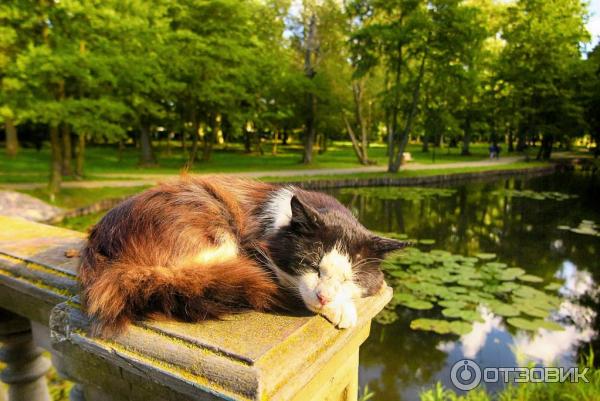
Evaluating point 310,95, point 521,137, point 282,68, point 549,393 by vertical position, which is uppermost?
point 282,68

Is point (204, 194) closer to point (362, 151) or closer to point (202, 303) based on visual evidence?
point (202, 303)

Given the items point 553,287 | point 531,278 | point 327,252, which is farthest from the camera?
point 531,278

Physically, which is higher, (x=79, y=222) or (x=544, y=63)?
(x=544, y=63)

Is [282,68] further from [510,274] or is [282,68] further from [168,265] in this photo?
[168,265]

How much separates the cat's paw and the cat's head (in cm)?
20

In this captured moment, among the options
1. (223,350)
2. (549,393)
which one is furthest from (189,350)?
(549,393)

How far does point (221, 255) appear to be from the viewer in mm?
1364

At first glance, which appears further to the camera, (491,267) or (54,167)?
(54,167)

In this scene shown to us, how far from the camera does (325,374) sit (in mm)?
996

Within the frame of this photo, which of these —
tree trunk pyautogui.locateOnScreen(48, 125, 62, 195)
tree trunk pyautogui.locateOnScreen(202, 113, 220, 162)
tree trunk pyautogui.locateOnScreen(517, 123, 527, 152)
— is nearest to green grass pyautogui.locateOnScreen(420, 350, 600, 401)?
tree trunk pyautogui.locateOnScreen(48, 125, 62, 195)

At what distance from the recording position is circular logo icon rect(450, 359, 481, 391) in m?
3.78

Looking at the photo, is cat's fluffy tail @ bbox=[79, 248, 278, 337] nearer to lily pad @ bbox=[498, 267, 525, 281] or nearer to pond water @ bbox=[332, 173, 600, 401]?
pond water @ bbox=[332, 173, 600, 401]

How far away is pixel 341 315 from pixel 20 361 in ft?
4.90

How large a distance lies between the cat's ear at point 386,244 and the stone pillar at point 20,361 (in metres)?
1.50
